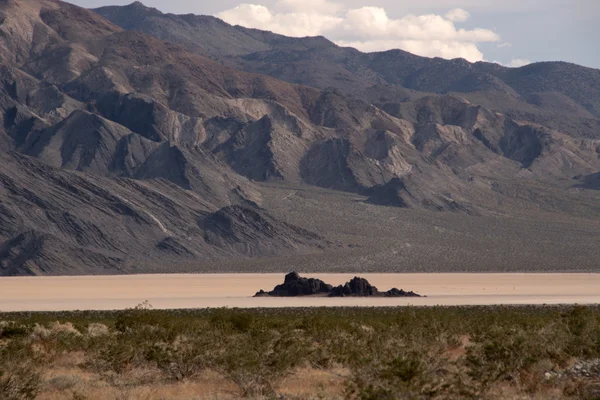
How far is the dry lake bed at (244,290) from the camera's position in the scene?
57.8 m

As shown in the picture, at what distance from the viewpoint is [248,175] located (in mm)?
143625

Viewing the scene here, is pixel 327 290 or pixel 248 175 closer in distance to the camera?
pixel 327 290

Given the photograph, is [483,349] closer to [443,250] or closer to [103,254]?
[103,254]

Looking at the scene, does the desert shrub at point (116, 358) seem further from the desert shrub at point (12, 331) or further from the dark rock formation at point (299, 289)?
the dark rock formation at point (299, 289)

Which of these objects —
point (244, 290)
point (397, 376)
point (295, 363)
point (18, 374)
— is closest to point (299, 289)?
point (244, 290)

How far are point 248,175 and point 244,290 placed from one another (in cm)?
7406

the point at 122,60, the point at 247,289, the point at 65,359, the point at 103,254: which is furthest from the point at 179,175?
the point at 65,359

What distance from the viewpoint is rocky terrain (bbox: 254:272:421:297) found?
63.8 metres

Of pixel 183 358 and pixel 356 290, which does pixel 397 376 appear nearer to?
pixel 183 358

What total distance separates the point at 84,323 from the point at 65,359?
11.2 meters

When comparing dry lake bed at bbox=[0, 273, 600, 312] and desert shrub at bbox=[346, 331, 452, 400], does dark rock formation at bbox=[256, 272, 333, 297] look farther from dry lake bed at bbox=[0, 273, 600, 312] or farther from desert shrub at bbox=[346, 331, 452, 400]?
desert shrub at bbox=[346, 331, 452, 400]

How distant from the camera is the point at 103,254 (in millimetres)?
91375

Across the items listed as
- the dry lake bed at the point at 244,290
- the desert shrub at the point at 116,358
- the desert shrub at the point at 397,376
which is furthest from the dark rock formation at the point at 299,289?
the desert shrub at the point at 397,376

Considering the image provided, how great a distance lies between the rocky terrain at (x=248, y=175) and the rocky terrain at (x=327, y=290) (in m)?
25.0
